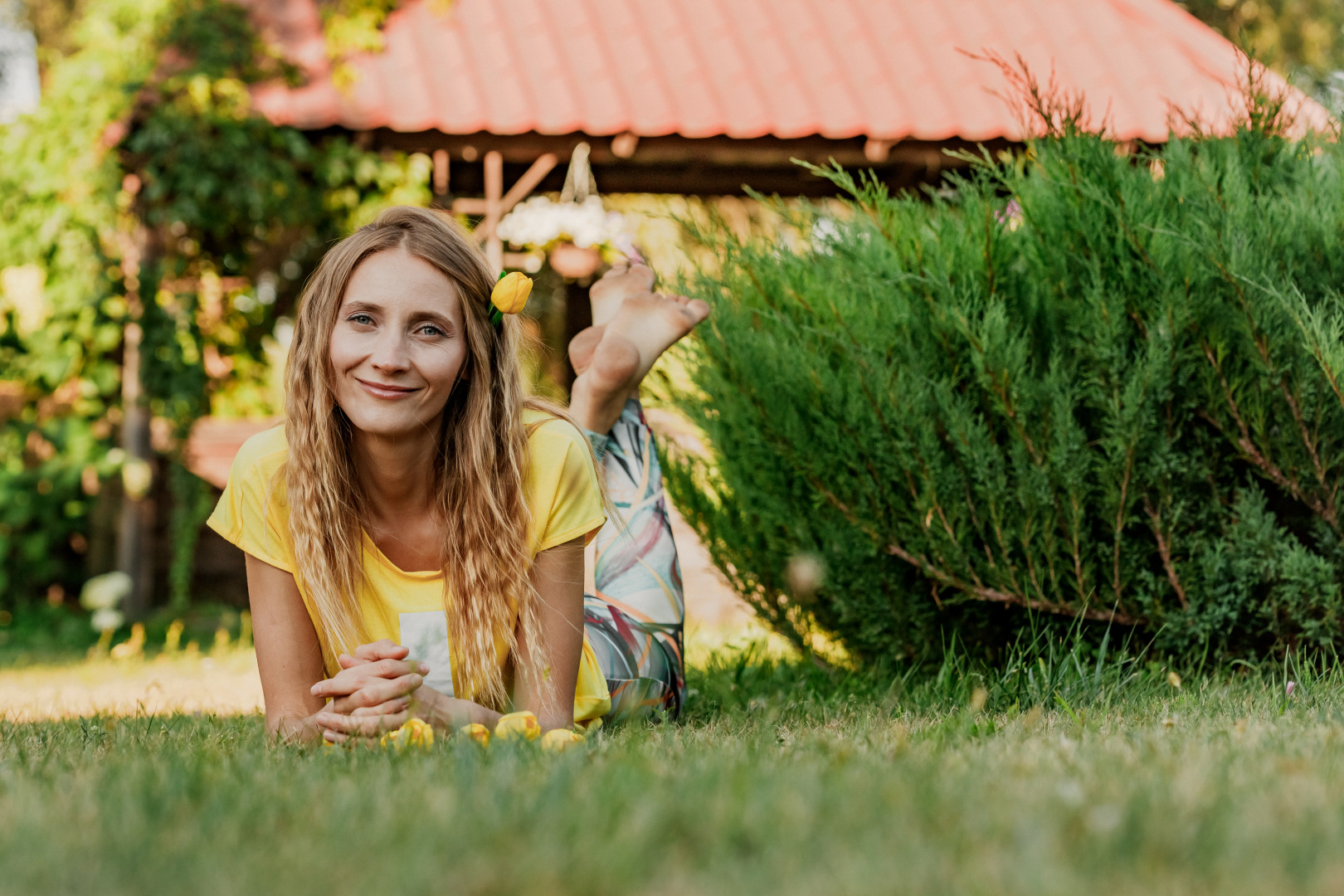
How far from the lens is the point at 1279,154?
3014 mm

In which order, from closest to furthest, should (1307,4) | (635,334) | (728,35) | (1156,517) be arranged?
(1156,517)
(635,334)
(728,35)
(1307,4)

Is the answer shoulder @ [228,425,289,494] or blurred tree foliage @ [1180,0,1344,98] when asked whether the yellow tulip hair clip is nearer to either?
shoulder @ [228,425,289,494]

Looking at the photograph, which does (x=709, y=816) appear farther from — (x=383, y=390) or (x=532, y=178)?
(x=532, y=178)

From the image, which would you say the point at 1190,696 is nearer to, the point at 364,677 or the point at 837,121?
the point at 364,677

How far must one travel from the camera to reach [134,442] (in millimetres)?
6398

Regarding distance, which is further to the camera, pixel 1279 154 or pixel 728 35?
pixel 728 35

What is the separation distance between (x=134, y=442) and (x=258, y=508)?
14.8 ft

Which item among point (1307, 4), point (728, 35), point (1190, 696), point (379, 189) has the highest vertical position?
point (1307, 4)

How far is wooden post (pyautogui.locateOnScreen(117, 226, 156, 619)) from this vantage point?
20.7 feet

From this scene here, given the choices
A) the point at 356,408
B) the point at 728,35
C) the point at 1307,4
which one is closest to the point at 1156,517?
the point at 356,408

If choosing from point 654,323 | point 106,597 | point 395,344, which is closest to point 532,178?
point 106,597

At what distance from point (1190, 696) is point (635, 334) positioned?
65.3 inches

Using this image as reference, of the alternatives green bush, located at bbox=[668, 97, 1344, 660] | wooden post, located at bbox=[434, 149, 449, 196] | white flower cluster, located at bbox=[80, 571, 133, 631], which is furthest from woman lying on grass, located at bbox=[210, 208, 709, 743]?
wooden post, located at bbox=[434, 149, 449, 196]

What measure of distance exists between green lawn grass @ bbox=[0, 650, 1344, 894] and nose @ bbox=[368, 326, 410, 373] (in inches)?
31.8
